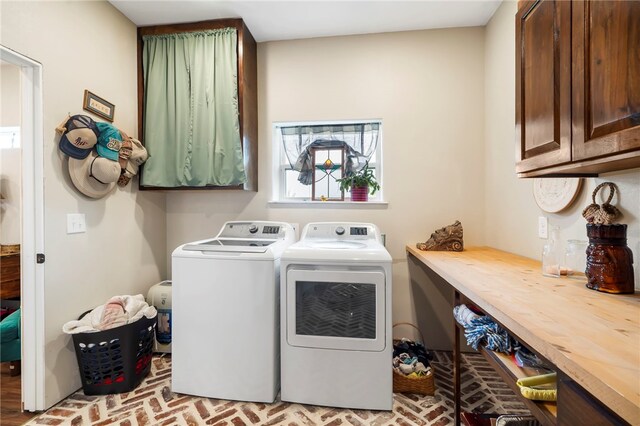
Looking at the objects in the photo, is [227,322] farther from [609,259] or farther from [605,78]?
[605,78]

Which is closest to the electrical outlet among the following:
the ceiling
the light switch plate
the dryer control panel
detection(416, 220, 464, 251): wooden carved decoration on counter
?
detection(416, 220, 464, 251): wooden carved decoration on counter

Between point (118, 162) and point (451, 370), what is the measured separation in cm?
288

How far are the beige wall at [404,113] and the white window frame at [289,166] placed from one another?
5cm

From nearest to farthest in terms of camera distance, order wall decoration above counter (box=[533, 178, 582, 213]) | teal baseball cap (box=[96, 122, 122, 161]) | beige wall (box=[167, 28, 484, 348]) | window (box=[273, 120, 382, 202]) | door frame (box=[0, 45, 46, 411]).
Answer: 1. wall decoration above counter (box=[533, 178, 582, 213])
2. door frame (box=[0, 45, 46, 411])
3. teal baseball cap (box=[96, 122, 122, 161])
4. beige wall (box=[167, 28, 484, 348])
5. window (box=[273, 120, 382, 202])

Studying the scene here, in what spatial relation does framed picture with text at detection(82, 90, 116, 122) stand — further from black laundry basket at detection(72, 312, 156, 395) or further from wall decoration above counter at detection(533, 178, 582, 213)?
wall decoration above counter at detection(533, 178, 582, 213)

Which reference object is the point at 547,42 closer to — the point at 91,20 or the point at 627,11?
the point at 627,11

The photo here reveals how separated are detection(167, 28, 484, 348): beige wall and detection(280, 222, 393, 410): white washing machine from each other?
2.79 feet

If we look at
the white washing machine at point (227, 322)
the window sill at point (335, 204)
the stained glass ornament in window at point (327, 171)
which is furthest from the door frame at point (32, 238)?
the stained glass ornament in window at point (327, 171)

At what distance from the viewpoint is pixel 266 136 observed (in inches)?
104

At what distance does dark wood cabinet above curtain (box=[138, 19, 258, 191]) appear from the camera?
2309 millimetres

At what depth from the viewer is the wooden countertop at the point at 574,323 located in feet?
1.75

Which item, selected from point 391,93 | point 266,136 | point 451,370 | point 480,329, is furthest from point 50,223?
point 451,370

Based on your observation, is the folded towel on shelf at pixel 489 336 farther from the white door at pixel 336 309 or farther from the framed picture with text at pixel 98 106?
the framed picture with text at pixel 98 106

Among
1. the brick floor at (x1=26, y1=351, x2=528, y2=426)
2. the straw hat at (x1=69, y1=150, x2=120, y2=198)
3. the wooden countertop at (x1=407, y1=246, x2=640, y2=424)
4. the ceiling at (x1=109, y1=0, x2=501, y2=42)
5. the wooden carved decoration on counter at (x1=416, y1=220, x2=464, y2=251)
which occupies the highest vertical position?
the ceiling at (x1=109, y1=0, x2=501, y2=42)
